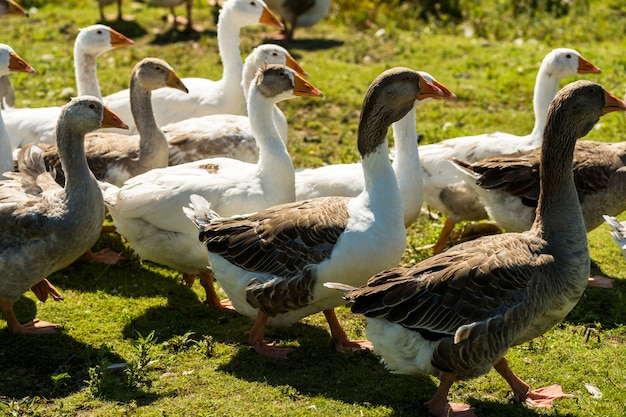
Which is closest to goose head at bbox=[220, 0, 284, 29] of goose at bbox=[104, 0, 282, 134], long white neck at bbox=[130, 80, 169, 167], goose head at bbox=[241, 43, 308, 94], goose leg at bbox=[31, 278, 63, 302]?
goose at bbox=[104, 0, 282, 134]

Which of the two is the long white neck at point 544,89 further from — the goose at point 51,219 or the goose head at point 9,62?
the goose head at point 9,62

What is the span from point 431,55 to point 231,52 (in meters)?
4.78

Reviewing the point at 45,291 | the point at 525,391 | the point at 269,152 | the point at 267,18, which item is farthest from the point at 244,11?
the point at 525,391

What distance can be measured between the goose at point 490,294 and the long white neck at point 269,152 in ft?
6.45

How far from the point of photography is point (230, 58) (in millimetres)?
10258

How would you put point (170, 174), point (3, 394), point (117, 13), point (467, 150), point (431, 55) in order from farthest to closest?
point (117, 13) < point (431, 55) < point (467, 150) < point (170, 174) < point (3, 394)

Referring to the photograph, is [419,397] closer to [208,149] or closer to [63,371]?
[63,371]

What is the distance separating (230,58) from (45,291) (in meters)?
4.14

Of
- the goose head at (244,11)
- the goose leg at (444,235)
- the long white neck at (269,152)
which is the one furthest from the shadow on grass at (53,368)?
the goose head at (244,11)

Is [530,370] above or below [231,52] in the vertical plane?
below

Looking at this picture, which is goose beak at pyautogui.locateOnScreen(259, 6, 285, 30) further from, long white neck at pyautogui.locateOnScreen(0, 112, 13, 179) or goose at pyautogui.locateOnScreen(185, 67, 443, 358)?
goose at pyautogui.locateOnScreen(185, 67, 443, 358)

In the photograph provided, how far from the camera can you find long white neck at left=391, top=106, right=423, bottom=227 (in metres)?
7.80

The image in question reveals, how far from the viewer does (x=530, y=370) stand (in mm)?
6266

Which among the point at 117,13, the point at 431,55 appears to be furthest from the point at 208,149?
the point at 117,13
